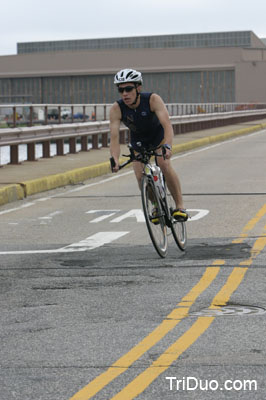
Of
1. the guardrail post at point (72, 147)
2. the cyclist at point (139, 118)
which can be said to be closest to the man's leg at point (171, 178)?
the cyclist at point (139, 118)

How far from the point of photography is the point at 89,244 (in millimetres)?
11023

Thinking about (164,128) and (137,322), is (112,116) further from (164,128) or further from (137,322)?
(137,322)

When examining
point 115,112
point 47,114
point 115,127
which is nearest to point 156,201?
point 115,127

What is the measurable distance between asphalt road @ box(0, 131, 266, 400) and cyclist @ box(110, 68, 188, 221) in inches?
43.4

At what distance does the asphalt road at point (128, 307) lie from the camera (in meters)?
5.29

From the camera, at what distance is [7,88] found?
146000mm

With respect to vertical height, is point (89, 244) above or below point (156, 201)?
below

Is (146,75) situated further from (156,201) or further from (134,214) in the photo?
(156,201)

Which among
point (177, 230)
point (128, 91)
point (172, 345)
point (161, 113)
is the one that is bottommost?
point (172, 345)

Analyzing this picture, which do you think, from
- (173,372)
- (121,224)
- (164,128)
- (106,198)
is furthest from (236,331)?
(106,198)

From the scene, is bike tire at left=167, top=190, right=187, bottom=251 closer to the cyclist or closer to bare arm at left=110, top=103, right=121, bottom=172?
the cyclist

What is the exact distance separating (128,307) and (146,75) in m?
137

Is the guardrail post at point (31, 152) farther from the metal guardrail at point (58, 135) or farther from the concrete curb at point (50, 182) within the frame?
the concrete curb at point (50, 182)

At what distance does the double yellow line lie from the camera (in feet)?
16.9
